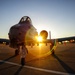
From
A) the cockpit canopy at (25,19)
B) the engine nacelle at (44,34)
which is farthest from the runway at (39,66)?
the engine nacelle at (44,34)

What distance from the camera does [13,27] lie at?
624 inches

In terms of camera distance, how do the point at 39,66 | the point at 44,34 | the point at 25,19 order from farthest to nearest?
the point at 44,34 < the point at 25,19 < the point at 39,66

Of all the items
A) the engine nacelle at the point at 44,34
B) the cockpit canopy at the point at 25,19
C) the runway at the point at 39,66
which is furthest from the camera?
the engine nacelle at the point at 44,34

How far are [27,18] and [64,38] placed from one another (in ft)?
26.9

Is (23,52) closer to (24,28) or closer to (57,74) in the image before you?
(57,74)

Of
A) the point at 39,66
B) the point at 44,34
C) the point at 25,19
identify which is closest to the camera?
the point at 39,66

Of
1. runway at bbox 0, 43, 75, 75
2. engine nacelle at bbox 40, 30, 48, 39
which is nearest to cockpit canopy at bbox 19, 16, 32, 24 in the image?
runway at bbox 0, 43, 75, 75

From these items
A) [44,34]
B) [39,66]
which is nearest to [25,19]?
[44,34]

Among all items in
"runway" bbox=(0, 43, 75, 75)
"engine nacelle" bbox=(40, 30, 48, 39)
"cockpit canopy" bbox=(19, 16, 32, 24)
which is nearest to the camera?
"runway" bbox=(0, 43, 75, 75)

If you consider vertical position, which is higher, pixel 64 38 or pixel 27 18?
pixel 27 18

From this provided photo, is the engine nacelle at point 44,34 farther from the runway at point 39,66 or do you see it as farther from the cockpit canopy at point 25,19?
the runway at point 39,66

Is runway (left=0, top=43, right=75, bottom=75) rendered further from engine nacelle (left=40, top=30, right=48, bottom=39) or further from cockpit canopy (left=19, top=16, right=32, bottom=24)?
engine nacelle (left=40, top=30, right=48, bottom=39)

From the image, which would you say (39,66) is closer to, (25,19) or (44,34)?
(25,19)

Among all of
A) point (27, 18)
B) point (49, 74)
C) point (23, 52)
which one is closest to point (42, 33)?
point (27, 18)
